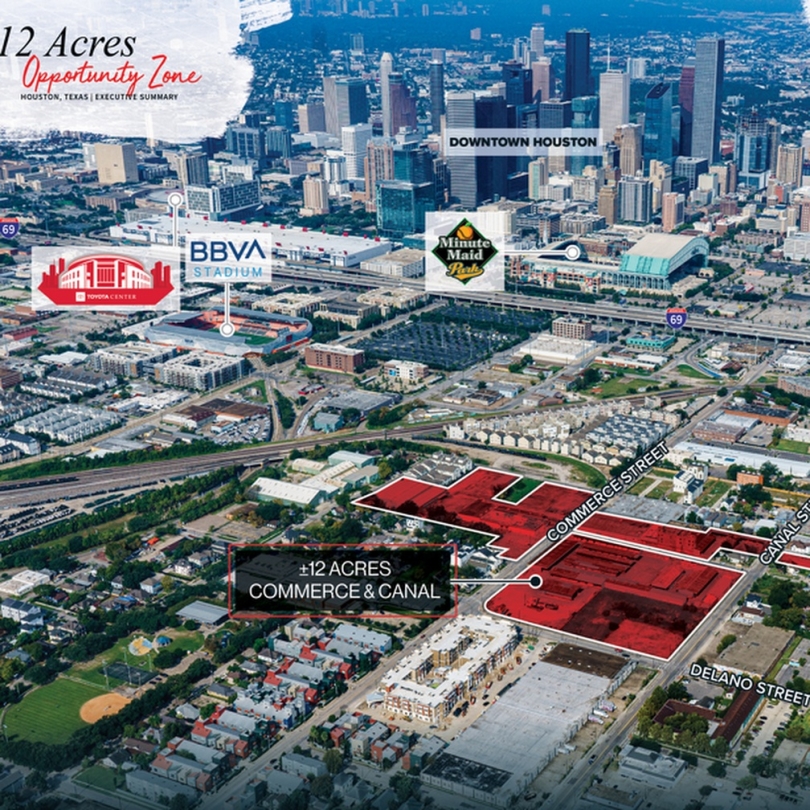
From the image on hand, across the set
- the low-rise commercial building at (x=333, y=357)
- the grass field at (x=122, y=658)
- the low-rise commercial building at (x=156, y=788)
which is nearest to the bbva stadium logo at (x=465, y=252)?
the low-rise commercial building at (x=333, y=357)

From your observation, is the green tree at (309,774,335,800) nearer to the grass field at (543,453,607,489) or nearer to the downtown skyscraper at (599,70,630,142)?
the grass field at (543,453,607,489)

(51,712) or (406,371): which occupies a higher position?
(406,371)

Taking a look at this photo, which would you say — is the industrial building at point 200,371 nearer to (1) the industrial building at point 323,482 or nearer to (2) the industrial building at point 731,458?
(1) the industrial building at point 323,482

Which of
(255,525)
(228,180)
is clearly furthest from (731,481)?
(228,180)

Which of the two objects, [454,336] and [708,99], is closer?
[454,336]

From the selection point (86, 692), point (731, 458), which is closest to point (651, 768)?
point (86, 692)

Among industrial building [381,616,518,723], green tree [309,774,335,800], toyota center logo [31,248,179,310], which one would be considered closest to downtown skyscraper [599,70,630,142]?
toyota center logo [31,248,179,310]

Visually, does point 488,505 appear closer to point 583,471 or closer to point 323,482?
point 583,471
